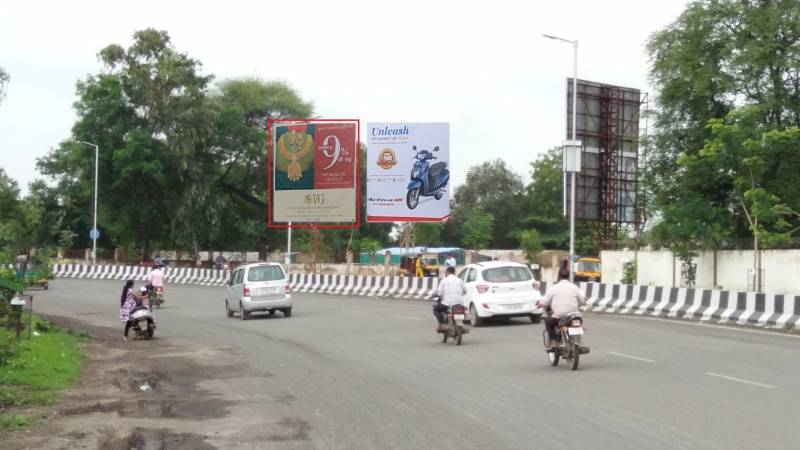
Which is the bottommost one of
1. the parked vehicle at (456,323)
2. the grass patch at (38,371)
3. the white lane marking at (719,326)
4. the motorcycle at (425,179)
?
the grass patch at (38,371)

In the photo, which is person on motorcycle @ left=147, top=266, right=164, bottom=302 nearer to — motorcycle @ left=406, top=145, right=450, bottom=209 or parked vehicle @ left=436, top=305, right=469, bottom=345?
motorcycle @ left=406, top=145, right=450, bottom=209

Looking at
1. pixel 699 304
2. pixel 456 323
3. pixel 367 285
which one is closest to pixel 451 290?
pixel 456 323

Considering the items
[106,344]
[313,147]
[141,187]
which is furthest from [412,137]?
[141,187]

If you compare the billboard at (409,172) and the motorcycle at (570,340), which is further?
the billboard at (409,172)

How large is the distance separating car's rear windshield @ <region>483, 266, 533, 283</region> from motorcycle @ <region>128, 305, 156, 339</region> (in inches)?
326

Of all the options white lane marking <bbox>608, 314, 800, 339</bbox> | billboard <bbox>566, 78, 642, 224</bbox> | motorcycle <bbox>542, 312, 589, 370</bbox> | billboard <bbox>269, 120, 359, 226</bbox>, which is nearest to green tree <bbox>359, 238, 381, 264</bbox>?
billboard <bbox>269, 120, 359, 226</bbox>

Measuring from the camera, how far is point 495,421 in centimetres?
1066

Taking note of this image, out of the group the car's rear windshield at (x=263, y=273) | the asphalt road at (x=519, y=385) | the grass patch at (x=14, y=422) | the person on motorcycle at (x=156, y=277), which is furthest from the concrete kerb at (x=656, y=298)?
the grass patch at (x=14, y=422)

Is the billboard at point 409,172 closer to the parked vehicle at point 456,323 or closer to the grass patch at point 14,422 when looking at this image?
the parked vehicle at point 456,323

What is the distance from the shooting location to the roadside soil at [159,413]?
9.91 meters

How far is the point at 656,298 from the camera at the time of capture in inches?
1175

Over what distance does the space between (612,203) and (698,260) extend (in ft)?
23.8

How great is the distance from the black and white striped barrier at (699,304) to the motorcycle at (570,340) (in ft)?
34.2

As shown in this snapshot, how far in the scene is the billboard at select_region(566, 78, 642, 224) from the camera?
4834 centimetres
